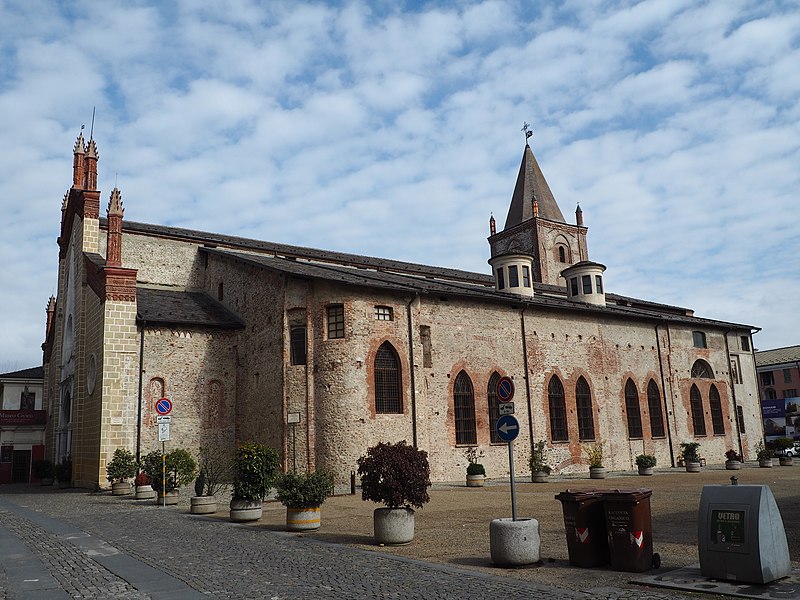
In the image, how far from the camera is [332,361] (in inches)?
985

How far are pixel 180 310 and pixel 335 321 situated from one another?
333 inches

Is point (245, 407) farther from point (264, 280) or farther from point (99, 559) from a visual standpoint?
point (99, 559)

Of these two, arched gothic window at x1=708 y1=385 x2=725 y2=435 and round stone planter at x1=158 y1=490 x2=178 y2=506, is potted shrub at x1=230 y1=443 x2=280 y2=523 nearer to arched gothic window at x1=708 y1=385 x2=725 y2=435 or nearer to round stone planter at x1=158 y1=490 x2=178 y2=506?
round stone planter at x1=158 y1=490 x2=178 y2=506

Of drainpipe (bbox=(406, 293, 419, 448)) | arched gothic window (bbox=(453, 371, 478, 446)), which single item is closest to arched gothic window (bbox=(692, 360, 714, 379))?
arched gothic window (bbox=(453, 371, 478, 446))

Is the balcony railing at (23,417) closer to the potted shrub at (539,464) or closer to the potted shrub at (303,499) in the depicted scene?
the potted shrub at (539,464)

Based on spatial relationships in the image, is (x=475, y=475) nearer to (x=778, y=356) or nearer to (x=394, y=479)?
(x=394, y=479)

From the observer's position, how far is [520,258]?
3641 centimetres

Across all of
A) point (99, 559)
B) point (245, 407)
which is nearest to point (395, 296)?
point (245, 407)

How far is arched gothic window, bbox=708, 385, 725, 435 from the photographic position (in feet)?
126

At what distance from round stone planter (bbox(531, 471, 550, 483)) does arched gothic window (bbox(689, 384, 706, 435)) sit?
1533 cm

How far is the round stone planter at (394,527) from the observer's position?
36.7 feet

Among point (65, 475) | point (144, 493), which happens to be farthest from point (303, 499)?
point (65, 475)

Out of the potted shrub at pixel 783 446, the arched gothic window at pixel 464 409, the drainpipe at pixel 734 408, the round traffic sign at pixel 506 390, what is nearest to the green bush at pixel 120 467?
the arched gothic window at pixel 464 409

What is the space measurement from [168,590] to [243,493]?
23.9ft
